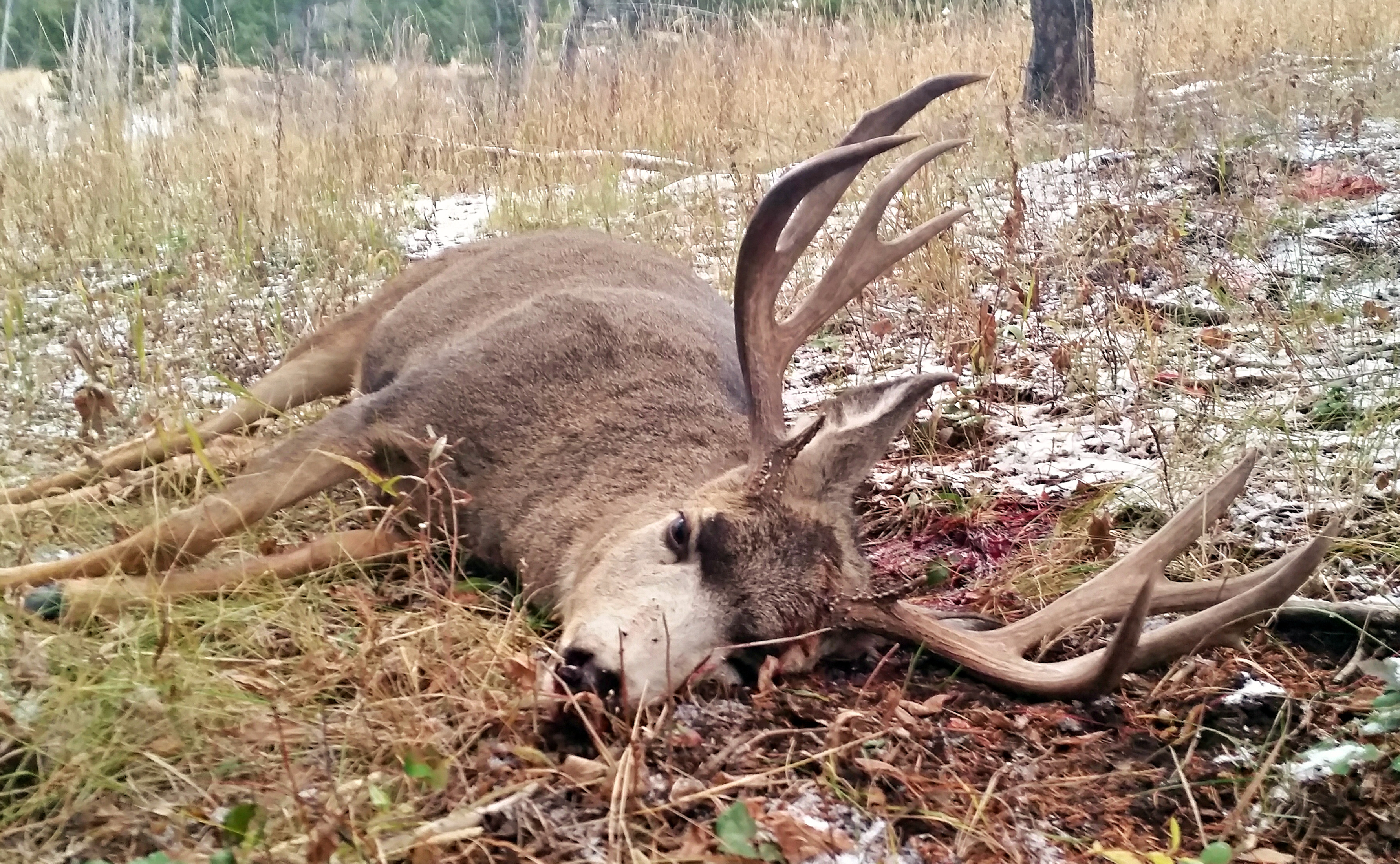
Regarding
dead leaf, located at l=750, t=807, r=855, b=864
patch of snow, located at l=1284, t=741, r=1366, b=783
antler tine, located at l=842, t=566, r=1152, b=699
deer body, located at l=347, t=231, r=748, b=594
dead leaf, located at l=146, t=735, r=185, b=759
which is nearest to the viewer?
dead leaf, located at l=750, t=807, r=855, b=864

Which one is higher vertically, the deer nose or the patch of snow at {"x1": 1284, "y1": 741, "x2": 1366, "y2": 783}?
the deer nose

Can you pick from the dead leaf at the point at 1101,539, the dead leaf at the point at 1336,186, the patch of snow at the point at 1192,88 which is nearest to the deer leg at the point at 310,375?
the dead leaf at the point at 1101,539

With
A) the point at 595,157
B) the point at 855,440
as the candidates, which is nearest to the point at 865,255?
the point at 855,440

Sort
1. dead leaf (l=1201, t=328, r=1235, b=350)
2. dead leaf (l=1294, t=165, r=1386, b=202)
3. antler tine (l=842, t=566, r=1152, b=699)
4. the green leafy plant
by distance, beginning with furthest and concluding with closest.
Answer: dead leaf (l=1294, t=165, r=1386, b=202)
dead leaf (l=1201, t=328, r=1235, b=350)
the green leafy plant
antler tine (l=842, t=566, r=1152, b=699)

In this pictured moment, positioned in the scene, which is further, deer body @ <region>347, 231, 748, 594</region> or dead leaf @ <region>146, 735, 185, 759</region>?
deer body @ <region>347, 231, 748, 594</region>

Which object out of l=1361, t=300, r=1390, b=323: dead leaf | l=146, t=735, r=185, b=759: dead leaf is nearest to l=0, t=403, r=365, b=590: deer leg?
l=146, t=735, r=185, b=759: dead leaf

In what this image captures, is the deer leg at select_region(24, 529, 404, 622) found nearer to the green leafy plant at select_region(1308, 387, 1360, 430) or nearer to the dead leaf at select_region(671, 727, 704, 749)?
the dead leaf at select_region(671, 727, 704, 749)

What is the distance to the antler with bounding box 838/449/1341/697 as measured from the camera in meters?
2.41

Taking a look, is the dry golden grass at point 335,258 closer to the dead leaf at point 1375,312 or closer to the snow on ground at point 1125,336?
the snow on ground at point 1125,336

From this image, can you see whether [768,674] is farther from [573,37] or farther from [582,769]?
[573,37]

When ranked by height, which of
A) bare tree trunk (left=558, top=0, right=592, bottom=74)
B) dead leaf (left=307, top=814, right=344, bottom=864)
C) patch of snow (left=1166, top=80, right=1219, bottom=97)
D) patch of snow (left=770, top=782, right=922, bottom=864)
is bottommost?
patch of snow (left=770, top=782, right=922, bottom=864)

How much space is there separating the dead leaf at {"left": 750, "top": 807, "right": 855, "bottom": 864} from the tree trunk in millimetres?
7005

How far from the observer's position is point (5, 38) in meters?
8.30

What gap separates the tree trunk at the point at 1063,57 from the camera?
787 centimetres
